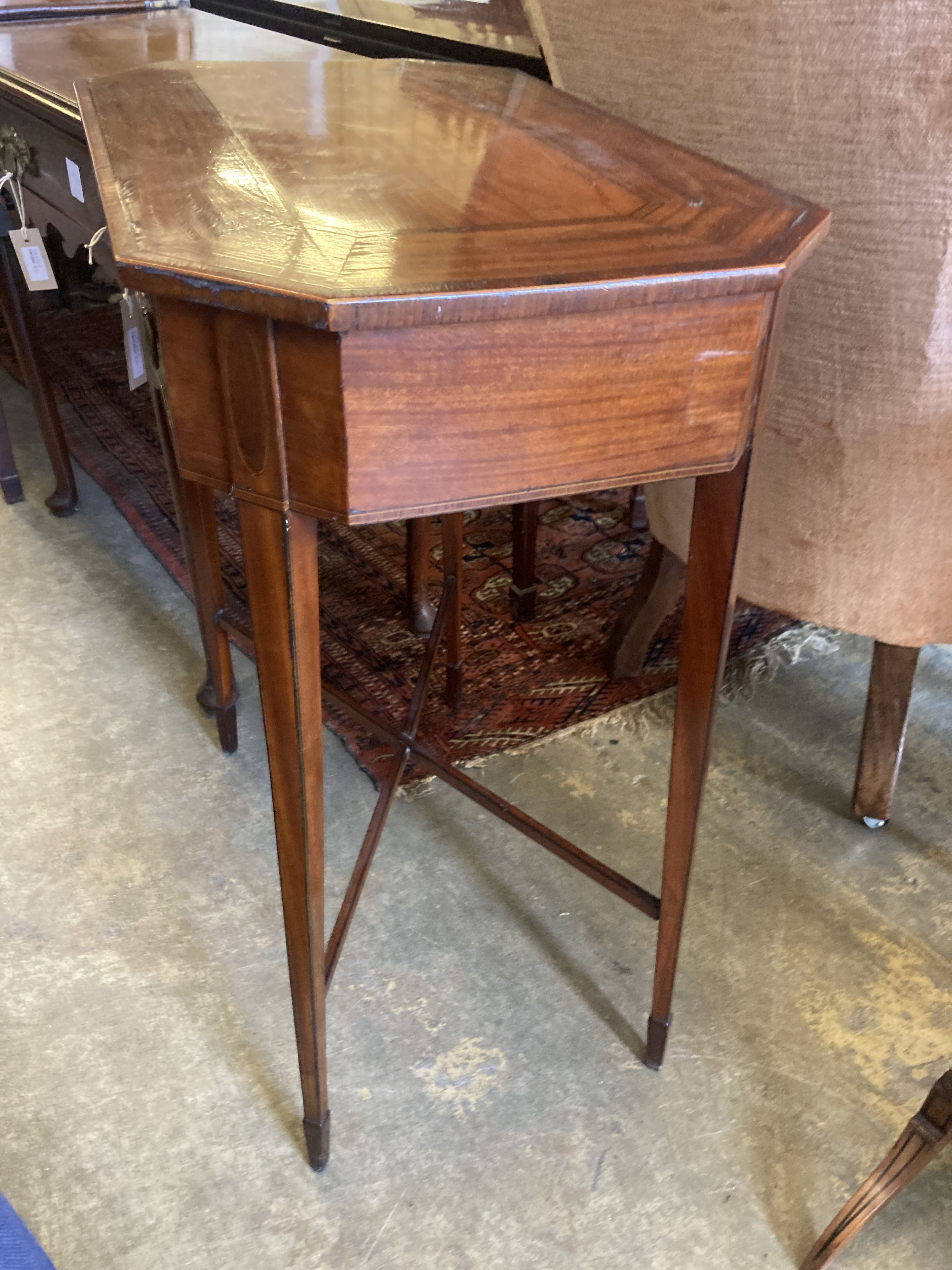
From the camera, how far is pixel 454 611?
1.37m

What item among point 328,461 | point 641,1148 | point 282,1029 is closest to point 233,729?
point 282,1029

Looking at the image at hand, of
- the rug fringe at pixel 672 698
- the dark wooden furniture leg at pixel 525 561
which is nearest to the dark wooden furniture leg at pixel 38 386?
the dark wooden furniture leg at pixel 525 561

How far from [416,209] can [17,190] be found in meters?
0.97

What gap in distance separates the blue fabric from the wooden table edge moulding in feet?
0.89

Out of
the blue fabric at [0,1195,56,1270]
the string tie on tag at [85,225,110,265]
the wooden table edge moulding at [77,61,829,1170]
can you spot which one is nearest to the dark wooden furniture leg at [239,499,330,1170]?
the wooden table edge moulding at [77,61,829,1170]

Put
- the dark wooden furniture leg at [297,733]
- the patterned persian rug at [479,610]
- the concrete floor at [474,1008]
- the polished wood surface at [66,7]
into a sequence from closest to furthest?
the dark wooden furniture leg at [297,733]
the concrete floor at [474,1008]
the patterned persian rug at [479,610]
the polished wood surface at [66,7]

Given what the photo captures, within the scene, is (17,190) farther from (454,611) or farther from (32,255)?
(454,611)

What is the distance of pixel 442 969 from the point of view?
1.12 m

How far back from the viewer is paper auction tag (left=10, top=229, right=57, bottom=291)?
1345mm

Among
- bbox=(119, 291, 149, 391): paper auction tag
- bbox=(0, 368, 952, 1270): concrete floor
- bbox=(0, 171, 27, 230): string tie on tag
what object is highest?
bbox=(0, 171, 27, 230): string tie on tag

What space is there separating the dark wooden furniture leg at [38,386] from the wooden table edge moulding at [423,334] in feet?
3.43

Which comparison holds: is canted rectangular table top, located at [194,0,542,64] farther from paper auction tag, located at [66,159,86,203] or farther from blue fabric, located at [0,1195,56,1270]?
blue fabric, located at [0,1195,56,1270]

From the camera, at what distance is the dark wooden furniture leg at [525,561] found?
5.16ft

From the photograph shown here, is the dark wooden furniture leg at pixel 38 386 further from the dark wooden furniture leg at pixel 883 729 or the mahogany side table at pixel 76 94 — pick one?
the dark wooden furniture leg at pixel 883 729
